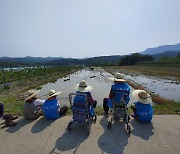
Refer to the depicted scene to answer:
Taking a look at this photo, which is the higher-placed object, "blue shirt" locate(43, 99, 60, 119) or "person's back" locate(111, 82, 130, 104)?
"person's back" locate(111, 82, 130, 104)

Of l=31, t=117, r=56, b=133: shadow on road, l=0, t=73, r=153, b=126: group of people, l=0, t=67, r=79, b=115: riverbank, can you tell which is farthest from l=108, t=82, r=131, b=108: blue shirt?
l=0, t=67, r=79, b=115: riverbank

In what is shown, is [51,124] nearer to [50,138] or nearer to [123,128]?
[50,138]

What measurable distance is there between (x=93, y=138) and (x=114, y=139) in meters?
0.50

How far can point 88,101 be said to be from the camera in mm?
4945

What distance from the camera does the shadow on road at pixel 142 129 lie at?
4359 mm

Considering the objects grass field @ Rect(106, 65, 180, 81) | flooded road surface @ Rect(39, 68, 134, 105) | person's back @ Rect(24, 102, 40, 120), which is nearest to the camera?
→ person's back @ Rect(24, 102, 40, 120)

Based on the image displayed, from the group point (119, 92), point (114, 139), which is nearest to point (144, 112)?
point (119, 92)

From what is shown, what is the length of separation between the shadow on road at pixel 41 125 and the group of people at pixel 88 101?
160mm

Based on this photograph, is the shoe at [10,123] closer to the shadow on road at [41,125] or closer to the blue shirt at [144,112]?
the shadow on road at [41,125]

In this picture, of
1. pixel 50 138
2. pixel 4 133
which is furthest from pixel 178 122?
pixel 4 133

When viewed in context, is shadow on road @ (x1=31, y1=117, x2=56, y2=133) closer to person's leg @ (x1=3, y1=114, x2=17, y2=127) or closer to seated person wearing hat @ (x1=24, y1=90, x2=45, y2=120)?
seated person wearing hat @ (x1=24, y1=90, x2=45, y2=120)

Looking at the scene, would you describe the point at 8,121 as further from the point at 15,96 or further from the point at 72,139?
the point at 15,96

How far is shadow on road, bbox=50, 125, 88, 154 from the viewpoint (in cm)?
393

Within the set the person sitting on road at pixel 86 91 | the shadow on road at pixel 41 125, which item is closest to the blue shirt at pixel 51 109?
the shadow on road at pixel 41 125
